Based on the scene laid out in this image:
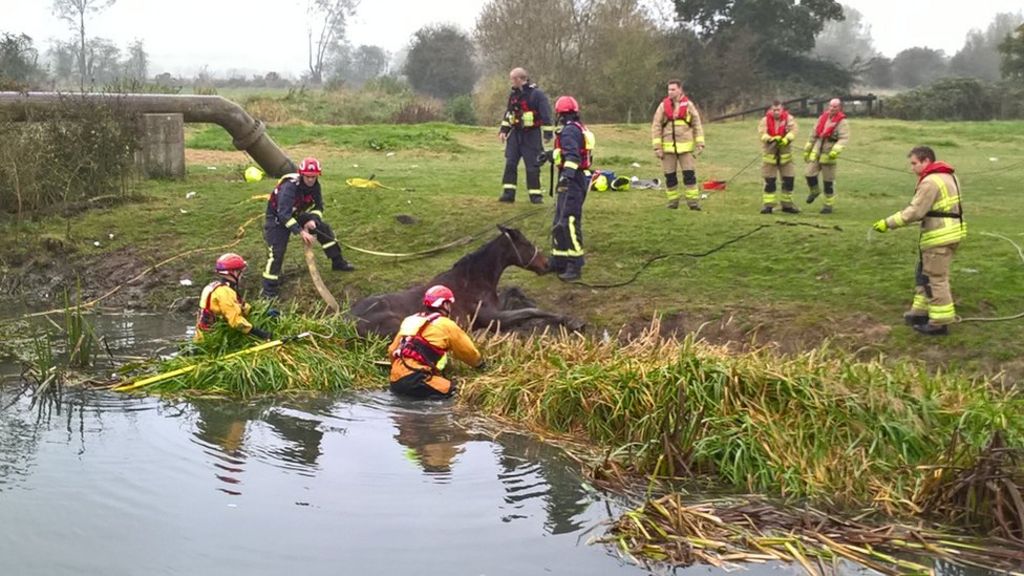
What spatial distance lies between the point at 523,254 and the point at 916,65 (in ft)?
294

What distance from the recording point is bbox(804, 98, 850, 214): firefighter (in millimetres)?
18344

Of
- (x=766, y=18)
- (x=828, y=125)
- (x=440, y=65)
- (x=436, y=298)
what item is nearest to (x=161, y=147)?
(x=828, y=125)

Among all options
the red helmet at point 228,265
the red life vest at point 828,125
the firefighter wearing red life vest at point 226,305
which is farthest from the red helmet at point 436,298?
the red life vest at point 828,125

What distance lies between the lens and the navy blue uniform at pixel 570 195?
14.5 metres

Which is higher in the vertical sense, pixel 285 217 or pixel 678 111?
pixel 678 111

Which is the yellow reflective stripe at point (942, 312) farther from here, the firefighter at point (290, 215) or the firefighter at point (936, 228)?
the firefighter at point (290, 215)

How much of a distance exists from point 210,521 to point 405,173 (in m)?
16.9

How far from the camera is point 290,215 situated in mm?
14875

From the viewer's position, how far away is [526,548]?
300 inches

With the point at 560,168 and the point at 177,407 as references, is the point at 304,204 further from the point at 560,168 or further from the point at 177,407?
the point at 177,407

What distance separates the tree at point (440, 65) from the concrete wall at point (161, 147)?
4291 cm

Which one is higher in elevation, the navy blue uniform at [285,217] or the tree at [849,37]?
the tree at [849,37]

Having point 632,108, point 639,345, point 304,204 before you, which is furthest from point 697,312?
point 632,108

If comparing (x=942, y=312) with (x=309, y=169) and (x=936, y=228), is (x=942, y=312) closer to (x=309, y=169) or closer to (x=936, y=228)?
(x=936, y=228)
